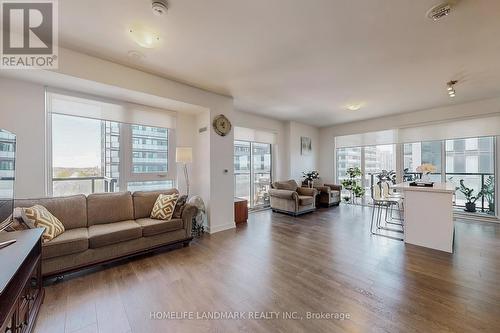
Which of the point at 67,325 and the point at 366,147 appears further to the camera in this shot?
the point at 366,147

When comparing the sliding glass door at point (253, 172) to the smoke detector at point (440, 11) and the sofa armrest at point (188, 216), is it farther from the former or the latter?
the smoke detector at point (440, 11)

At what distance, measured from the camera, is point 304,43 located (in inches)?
93.7

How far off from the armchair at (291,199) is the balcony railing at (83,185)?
3.63 m

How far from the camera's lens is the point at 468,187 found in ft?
16.0

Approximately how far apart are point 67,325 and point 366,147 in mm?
7249

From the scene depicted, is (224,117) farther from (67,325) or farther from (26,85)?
(67,325)

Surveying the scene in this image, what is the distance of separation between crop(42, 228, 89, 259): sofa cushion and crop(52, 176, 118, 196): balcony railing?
931 millimetres

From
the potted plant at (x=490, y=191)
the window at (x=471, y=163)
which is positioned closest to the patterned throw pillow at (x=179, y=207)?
the window at (x=471, y=163)

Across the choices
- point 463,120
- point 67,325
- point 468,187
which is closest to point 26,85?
point 67,325

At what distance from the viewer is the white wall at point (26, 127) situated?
2.59 meters

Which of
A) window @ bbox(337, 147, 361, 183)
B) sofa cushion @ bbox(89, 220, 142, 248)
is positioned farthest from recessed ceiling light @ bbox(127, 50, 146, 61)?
window @ bbox(337, 147, 361, 183)

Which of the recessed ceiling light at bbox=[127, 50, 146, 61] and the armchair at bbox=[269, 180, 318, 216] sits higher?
the recessed ceiling light at bbox=[127, 50, 146, 61]

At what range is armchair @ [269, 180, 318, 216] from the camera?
5099 millimetres

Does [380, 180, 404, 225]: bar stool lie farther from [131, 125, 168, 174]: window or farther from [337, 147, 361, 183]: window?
[131, 125, 168, 174]: window
